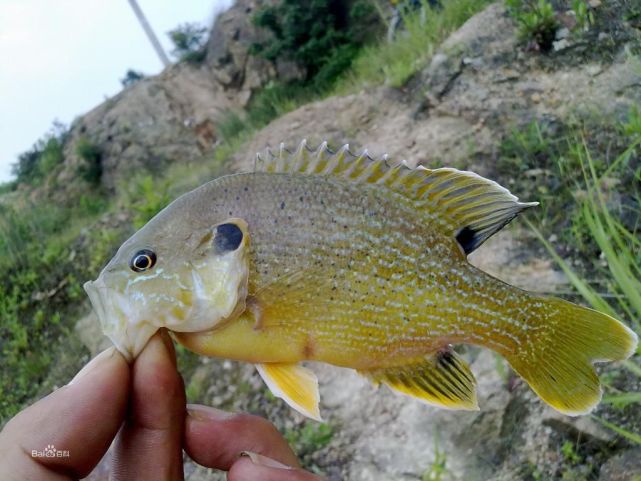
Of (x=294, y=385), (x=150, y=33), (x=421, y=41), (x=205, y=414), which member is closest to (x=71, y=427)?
(x=205, y=414)

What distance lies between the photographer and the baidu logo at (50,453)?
132 centimetres

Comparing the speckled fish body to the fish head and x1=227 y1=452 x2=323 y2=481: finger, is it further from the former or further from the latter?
x1=227 y1=452 x2=323 y2=481: finger

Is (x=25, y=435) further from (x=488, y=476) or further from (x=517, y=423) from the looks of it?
(x=517, y=423)

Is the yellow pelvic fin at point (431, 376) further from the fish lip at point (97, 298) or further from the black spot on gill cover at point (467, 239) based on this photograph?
the fish lip at point (97, 298)

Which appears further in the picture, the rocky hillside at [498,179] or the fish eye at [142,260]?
the rocky hillside at [498,179]

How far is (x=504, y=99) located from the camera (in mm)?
4695

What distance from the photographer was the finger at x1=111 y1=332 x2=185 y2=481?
1.50 metres

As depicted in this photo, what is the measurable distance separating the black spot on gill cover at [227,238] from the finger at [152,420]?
32 centimetres

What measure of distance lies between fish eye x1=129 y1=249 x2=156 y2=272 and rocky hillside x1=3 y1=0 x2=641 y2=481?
731mm

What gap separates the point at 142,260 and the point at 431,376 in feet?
2.92

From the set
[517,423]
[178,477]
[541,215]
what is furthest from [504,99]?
[178,477]

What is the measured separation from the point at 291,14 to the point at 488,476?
1251 centimetres

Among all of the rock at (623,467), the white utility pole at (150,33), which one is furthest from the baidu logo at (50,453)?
the white utility pole at (150,33)

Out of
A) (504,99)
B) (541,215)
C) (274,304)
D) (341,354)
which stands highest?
(274,304)
